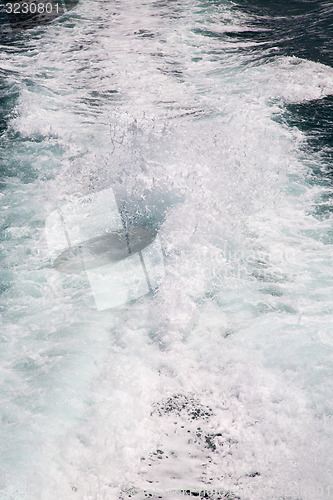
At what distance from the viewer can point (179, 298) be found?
14.9 ft

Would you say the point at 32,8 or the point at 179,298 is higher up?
the point at 32,8

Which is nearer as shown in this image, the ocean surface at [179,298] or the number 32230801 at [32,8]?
the ocean surface at [179,298]

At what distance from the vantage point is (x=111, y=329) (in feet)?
13.7

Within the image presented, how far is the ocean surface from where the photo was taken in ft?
10.0

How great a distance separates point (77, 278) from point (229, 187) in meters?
2.78

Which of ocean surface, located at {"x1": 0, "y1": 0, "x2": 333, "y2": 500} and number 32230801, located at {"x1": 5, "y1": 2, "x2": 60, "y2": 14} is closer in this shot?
ocean surface, located at {"x1": 0, "y1": 0, "x2": 333, "y2": 500}

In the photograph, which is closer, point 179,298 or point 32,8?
point 179,298

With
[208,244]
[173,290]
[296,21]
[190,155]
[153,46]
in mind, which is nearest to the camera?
[173,290]

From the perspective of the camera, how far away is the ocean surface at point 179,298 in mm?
3057

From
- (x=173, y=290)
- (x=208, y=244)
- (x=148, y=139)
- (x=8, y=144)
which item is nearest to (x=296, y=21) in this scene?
(x=148, y=139)

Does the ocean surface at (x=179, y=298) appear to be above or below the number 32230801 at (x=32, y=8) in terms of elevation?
below

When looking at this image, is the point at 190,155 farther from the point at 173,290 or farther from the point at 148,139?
the point at 173,290

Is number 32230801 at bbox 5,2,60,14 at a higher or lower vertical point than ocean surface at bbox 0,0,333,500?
higher

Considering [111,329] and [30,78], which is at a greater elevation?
[30,78]
